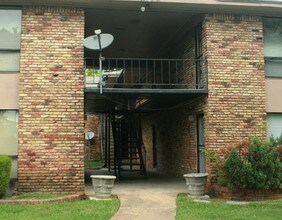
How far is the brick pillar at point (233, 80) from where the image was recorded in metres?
11.3

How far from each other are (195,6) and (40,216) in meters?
Result: 6.62

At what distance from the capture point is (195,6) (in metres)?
11.1

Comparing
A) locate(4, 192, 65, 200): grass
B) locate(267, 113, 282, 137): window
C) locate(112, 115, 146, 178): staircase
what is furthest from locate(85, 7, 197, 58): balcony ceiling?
locate(4, 192, 65, 200): grass

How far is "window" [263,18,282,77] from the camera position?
11938 millimetres

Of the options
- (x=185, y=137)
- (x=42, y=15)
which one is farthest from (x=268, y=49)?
(x=42, y=15)

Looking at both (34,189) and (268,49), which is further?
(268,49)

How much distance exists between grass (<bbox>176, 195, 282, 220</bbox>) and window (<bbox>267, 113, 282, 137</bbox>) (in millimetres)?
2473

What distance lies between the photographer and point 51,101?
35.0 feet

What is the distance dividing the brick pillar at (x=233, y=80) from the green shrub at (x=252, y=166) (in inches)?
39.5

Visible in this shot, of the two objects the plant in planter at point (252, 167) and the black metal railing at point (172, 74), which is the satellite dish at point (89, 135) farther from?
the plant in planter at point (252, 167)

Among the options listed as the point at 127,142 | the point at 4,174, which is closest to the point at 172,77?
the point at 127,142

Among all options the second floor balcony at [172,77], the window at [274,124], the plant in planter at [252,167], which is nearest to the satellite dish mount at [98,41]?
the second floor balcony at [172,77]

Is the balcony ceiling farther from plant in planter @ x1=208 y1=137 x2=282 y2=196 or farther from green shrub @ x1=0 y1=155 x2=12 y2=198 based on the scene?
green shrub @ x1=0 y1=155 x2=12 y2=198

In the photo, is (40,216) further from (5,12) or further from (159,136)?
(159,136)
